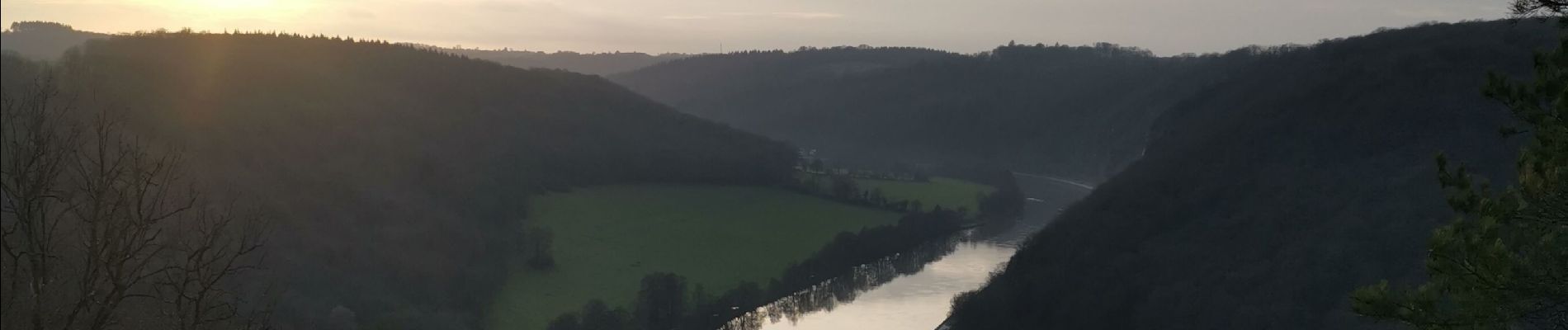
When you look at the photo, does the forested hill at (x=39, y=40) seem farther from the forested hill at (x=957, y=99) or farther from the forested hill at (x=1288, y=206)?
the forested hill at (x=957, y=99)

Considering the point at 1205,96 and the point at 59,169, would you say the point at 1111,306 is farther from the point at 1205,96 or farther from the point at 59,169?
the point at 1205,96

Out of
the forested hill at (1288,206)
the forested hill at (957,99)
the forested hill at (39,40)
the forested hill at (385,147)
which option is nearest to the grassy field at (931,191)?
the forested hill at (385,147)

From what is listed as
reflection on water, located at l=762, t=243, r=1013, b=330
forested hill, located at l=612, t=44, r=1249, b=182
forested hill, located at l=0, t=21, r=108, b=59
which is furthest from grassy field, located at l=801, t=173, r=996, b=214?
forested hill, located at l=0, t=21, r=108, b=59

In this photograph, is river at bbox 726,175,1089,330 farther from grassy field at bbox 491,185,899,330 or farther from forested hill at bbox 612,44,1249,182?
forested hill at bbox 612,44,1249,182

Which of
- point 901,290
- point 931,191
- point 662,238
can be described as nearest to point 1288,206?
point 901,290

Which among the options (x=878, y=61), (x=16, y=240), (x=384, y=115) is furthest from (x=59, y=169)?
(x=878, y=61)

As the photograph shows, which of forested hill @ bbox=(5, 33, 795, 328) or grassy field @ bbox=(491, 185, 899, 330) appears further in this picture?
grassy field @ bbox=(491, 185, 899, 330)
